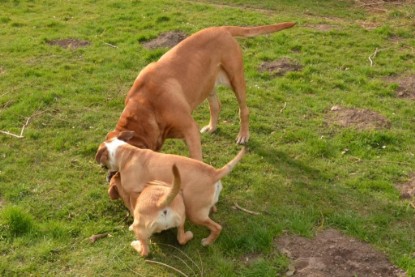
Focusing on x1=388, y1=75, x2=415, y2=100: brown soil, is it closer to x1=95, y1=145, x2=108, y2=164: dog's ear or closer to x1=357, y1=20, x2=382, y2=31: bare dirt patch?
x1=357, y1=20, x2=382, y2=31: bare dirt patch

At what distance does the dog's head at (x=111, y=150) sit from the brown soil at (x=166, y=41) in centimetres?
538

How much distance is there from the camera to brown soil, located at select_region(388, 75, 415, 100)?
8484mm

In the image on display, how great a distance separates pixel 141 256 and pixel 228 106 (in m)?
3.70

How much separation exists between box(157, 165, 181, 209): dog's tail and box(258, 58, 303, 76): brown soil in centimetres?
512

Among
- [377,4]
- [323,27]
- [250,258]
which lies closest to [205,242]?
[250,258]

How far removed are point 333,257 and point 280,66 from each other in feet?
17.1

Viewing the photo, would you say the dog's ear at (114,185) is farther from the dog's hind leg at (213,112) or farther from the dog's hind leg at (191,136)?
the dog's hind leg at (213,112)

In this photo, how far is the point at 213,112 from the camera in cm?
746

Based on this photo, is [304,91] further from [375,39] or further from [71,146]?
[71,146]

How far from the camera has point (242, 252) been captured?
5.10 m

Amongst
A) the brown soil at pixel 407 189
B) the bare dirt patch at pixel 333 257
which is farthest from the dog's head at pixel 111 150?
the brown soil at pixel 407 189

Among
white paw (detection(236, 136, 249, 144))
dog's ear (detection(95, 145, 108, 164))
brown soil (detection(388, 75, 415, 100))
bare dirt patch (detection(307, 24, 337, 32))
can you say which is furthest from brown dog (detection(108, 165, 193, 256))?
bare dirt patch (detection(307, 24, 337, 32))

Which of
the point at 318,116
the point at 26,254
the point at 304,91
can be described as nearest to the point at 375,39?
the point at 304,91

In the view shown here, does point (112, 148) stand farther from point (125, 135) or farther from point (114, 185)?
point (114, 185)
